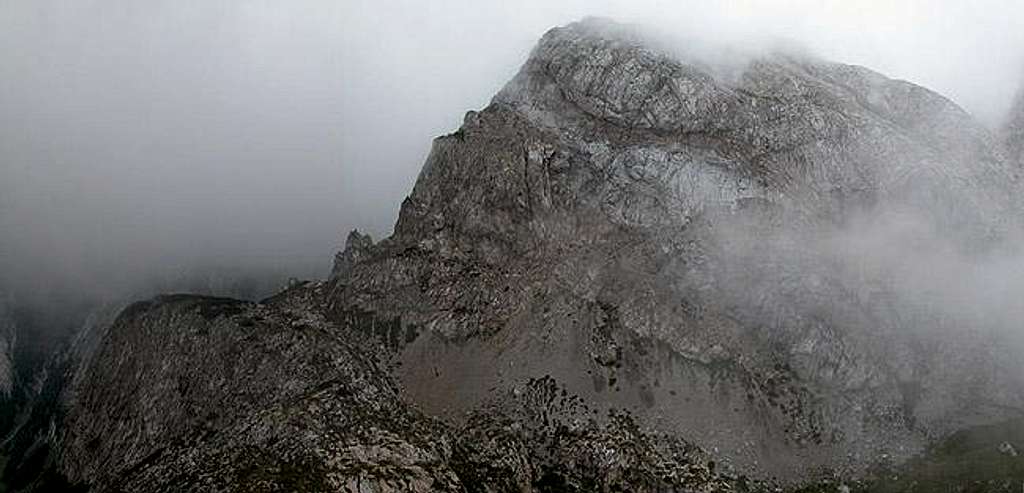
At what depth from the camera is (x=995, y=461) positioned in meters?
173

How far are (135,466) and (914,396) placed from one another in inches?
6166

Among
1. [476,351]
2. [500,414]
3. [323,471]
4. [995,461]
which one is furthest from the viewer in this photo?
[476,351]

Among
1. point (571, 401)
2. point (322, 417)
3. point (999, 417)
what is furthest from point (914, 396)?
point (322, 417)

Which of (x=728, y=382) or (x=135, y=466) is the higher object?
(x=728, y=382)

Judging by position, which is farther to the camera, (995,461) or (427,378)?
(427,378)

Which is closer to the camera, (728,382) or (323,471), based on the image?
(323,471)

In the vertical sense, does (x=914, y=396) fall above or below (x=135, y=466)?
above

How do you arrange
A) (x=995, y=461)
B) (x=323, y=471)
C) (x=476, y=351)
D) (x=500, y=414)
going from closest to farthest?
(x=323, y=471) → (x=995, y=461) → (x=500, y=414) → (x=476, y=351)

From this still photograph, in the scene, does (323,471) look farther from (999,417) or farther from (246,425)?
(999,417)

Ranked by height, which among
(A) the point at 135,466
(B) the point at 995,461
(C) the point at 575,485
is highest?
(B) the point at 995,461

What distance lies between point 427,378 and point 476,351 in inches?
455

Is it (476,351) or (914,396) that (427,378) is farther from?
(914,396)

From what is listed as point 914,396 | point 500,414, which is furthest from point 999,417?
point 500,414

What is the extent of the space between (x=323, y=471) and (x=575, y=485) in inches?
Result: 1791
